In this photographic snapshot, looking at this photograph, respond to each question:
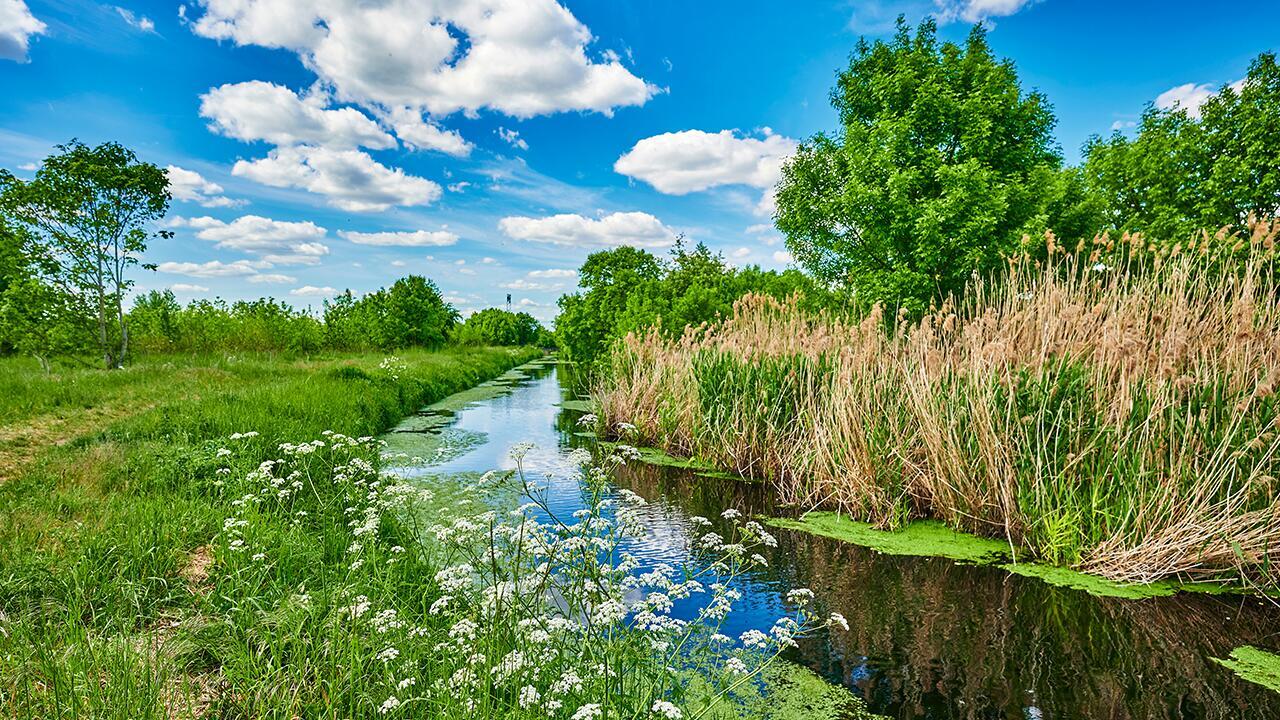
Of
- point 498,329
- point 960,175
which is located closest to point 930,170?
point 960,175

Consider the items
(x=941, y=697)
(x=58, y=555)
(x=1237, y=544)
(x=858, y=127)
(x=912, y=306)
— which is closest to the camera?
(x=941, y=697)

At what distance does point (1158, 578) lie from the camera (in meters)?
5.16

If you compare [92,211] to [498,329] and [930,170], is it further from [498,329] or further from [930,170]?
[498,329]

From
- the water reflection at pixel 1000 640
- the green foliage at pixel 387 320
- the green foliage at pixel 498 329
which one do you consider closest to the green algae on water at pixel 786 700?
the water reflection at pixel 1000 640

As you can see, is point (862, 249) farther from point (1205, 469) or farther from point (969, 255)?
point (1205, 469)

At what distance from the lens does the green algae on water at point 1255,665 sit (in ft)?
12.4

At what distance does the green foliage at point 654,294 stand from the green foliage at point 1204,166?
13.3m

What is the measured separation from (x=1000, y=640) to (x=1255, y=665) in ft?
4.92

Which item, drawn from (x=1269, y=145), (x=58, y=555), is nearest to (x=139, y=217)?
→ (x=58, y=555)

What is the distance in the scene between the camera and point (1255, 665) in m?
3.93

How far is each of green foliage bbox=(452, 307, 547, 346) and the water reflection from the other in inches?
2024

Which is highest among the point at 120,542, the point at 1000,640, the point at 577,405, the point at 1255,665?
the point at 120,542

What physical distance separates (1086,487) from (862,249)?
17.3 metres

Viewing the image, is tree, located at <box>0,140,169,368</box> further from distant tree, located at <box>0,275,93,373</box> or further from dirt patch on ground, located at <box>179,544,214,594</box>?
dirt patch on ground, located at <box>179,544,214,594</box>
